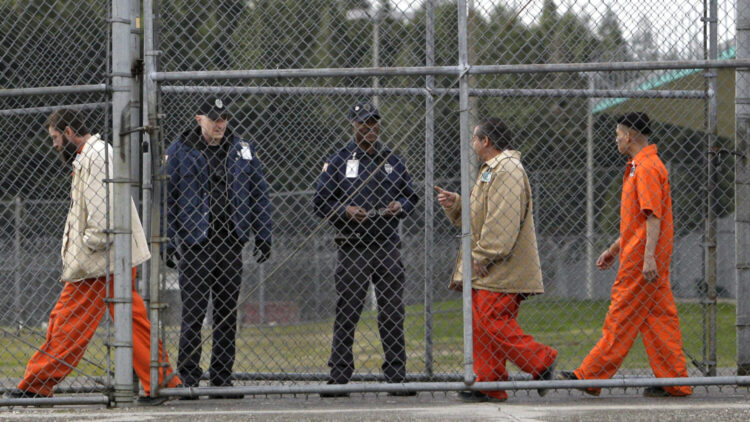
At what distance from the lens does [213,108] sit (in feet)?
20.2

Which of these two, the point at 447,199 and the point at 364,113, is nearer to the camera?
the point at 447,199

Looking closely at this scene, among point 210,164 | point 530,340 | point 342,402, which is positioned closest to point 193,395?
point 342,402

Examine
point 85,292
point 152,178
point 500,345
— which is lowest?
point 500,345

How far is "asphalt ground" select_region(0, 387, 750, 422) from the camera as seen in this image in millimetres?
5148

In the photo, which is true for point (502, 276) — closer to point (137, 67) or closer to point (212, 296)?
point (212, 296)

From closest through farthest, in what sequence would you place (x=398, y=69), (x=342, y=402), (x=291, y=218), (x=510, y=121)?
(x=398, y=69), (x=342, y=402), (x=510, y=121), (x=291, y=218)

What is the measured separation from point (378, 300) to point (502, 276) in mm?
985

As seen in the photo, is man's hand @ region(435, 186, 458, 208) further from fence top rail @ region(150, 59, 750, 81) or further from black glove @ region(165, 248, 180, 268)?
black glove @ region(165, 248, 180, 268)

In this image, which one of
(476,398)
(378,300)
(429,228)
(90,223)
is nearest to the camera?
(90,223)

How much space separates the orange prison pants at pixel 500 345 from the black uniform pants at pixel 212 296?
1.50 metres

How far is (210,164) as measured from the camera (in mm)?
6277

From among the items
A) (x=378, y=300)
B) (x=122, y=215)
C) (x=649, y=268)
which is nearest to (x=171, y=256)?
(x=122, y=215)

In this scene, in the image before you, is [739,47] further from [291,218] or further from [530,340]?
[291,218]

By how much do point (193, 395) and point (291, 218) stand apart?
31.3 feet
